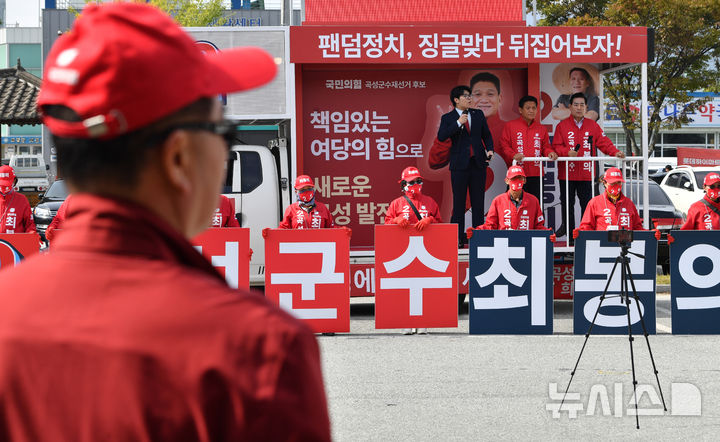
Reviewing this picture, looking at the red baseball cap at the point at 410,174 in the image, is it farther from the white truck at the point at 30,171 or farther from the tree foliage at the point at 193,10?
the white truck at the point at 30,171

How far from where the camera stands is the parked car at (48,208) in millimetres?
18938

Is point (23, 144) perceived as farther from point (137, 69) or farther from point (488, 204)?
point (137, 69)

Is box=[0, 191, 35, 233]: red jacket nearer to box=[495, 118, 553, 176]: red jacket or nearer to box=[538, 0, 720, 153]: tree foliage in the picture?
box=[495, 118, 553, 176]: red jacket

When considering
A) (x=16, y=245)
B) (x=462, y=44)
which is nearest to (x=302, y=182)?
(x=462, y=44)

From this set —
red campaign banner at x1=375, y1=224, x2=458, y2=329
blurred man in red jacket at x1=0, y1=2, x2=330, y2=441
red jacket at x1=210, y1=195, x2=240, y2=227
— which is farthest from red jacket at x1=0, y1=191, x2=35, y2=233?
blurred man in red jacket at x1=0, y1=2, x2=330, y2=441

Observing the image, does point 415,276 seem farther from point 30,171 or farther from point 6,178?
point 30,171

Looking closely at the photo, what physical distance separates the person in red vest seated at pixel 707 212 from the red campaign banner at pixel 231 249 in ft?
19.0

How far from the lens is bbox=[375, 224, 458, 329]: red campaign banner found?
10.4 meters

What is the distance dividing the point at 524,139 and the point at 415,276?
161 inches

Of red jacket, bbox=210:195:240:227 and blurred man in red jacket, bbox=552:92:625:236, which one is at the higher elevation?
blurred man in red jacket, bbox=552:92:625:236

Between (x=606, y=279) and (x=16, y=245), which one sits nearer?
(x=606, y=279)

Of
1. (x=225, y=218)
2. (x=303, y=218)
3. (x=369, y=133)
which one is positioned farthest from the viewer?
(x=369, y=133)

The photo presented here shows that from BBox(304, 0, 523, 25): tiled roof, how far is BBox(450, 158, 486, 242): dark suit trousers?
7.05 ft

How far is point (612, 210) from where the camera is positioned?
12398mm
